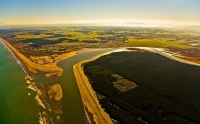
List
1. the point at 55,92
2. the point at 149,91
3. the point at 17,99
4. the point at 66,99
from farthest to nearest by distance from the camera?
the point at 55,92 → the point at 149,91 → the point at 17,99 → the point at 66,99

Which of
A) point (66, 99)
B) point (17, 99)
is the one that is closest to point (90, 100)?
point (66, 99)

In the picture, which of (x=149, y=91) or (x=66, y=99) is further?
(x=149, y=91)

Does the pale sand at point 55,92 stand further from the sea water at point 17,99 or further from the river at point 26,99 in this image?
the sea water at point 17,99

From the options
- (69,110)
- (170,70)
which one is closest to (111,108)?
(69,110)

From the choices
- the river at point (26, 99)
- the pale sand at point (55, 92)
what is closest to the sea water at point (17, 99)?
the river at point (26, 99)

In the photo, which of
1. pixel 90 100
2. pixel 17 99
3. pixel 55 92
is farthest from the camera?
pixel 55 92

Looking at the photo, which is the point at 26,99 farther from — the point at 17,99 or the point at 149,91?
the point at 149,91

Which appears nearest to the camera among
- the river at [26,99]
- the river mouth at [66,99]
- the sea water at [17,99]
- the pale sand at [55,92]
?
the sea water at [17,99]

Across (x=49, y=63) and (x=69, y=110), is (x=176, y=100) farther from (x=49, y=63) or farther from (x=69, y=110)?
(x=49, y=63)

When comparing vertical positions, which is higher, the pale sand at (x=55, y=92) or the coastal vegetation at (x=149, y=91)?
the coastal vegetation at (x=149, y=91)

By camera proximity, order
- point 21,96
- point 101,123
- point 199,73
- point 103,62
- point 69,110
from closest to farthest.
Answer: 1. point 101,123
2. point 69,110
3. point 21,96
4. point 199,73
5. point 103,62

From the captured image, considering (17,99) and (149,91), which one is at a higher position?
(149,91)
